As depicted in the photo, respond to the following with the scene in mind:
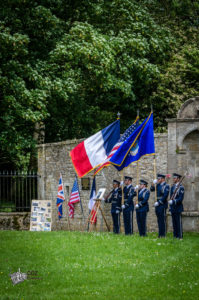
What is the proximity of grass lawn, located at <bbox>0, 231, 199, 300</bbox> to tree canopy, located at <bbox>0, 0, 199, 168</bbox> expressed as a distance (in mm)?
8898

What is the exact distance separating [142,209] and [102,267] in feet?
18.5

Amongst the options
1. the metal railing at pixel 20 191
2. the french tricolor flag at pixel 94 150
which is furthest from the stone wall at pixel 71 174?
the french tricolor flag at pixel 94 150

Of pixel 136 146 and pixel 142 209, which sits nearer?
pixel 142 209

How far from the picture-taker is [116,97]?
28.5 m

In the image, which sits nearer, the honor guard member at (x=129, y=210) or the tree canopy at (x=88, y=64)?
the honor guard member at (x=129, y=210)

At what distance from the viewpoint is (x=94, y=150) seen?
18.0 metres

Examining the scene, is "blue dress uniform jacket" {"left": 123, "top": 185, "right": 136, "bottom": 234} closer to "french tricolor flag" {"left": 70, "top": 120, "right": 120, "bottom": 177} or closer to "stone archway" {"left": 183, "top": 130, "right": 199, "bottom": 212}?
"french tricolor flag" {"left": 70, "top": 120, "right": 120, "bottom": 177}

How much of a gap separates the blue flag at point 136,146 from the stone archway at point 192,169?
182 cm

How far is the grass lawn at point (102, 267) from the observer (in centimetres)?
948

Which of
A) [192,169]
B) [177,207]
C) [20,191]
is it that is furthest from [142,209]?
[20,191]

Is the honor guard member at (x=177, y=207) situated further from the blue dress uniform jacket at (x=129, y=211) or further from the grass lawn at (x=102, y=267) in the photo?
the blue dress uniform jacket at (x=129, y=211)

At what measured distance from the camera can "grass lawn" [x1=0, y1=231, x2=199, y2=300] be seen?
948 cm

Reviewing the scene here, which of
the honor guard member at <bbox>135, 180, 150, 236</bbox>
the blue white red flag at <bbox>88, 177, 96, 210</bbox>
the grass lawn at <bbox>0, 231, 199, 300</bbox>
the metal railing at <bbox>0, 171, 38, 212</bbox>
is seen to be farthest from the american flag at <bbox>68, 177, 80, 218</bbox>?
the grass lawn at <bbox>0, 231, 199, 300</bbox>

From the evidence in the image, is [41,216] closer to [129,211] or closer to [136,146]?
[129,211]
